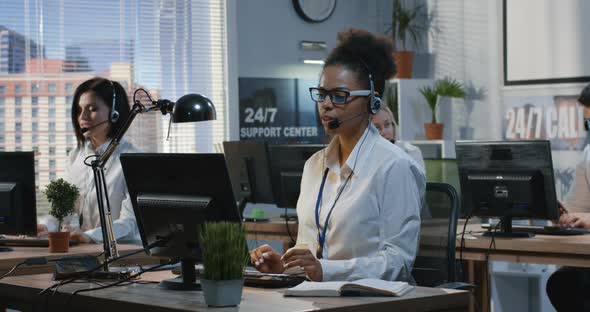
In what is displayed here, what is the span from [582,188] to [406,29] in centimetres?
331

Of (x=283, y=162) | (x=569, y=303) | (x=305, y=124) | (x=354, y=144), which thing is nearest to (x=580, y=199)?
(x=569, y=303)

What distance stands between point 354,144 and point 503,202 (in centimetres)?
150

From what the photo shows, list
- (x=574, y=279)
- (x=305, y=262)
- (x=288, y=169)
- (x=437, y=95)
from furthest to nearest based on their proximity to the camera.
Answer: (x=437, y=95)
(x=288, y=169)
(x=574, y=279)
(x=305, y=262)

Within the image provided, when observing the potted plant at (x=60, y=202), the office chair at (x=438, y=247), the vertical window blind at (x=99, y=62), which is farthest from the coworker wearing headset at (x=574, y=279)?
the vertical window blind at (x=99, y=62)

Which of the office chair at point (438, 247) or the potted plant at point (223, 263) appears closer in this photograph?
the potted plant at point (223, 263)

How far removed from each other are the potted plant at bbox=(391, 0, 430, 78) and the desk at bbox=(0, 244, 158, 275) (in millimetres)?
4009

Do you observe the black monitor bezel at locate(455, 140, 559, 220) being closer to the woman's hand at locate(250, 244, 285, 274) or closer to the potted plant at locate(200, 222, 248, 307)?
the woman's hand at locate(250, 244, 285, 274)

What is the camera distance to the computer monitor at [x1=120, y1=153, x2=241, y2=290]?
103 inches

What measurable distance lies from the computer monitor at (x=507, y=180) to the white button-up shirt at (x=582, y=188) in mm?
646

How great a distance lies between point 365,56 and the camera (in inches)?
126

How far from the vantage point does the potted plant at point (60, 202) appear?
3.83 m

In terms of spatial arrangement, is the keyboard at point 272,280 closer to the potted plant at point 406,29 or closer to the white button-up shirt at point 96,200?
the white button-up shirt at point 96,200

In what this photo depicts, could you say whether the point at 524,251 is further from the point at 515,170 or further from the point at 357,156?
the point at 357,156

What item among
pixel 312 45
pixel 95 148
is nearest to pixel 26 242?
pixel 95 148
